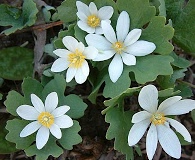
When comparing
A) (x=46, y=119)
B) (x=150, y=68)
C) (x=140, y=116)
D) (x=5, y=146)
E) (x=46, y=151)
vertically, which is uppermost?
(x=150, y=68)

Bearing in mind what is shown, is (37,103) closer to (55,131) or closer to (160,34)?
(55,131)

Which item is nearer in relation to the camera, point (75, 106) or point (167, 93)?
point (167, 93)

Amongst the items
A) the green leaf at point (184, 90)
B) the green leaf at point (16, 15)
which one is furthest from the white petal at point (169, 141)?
the green leaf at point (16, 15)

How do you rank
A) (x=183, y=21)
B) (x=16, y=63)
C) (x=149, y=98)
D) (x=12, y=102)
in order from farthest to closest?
(x=16, y=63) → (x=183, y=21) → (x=12, y=102) → (x=149, y=98)

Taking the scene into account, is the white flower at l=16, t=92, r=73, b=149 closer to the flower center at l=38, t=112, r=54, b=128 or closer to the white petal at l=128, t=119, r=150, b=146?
the flower center at l=38, t=112, r=54, b=128

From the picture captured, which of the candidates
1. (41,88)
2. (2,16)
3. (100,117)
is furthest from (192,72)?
(2,16)

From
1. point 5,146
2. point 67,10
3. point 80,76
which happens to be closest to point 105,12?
point 67,10
